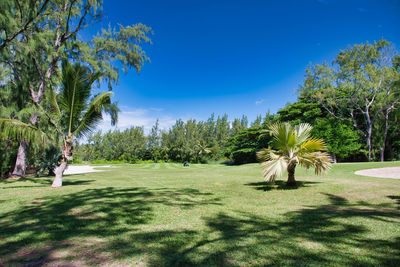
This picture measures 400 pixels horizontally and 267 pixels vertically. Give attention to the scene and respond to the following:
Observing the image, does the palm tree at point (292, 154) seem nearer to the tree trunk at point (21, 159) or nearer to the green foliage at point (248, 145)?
the tree trunk at point (21, 159)

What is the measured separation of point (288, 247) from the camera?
295 cm

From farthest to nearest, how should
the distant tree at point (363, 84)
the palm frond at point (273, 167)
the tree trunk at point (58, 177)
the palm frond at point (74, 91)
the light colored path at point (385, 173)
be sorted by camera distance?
the distant tree at point (363, 84) < the light colored path at point (385, 173) < the palm frond at point (74, 91) < the tree trunk at point (58, 177) < the palm frond at point (273, 167)

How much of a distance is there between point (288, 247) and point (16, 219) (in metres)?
5.62

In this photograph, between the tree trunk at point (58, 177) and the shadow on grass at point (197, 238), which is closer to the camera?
→ the shadow on grass at point (197, 238)

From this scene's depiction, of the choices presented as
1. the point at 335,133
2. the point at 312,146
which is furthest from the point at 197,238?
the point at 335,133

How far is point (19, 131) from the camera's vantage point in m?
8.41

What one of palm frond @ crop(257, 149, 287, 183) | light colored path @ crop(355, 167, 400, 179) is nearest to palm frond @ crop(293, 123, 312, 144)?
palm frond @ crop(257, 149, 287, 183)

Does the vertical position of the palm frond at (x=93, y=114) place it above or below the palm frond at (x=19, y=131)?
above

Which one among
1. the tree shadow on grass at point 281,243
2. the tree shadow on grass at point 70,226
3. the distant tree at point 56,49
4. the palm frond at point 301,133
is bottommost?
the tree shadow on grass at point 70,226

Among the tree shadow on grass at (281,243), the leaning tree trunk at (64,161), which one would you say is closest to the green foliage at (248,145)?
the leaning tree trunk at (64,161)

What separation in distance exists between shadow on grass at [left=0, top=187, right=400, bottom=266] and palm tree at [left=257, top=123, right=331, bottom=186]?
2.72 m

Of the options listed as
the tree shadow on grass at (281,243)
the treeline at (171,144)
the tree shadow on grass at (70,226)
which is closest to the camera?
the tree shadow on grass at (281,243)

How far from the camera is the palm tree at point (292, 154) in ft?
25.8

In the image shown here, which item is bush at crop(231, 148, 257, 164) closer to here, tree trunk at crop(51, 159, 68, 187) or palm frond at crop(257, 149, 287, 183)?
palm frond at crop(257, 149, 287, 183)
